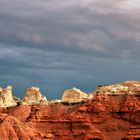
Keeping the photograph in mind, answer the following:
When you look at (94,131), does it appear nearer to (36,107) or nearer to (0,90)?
(36,107)

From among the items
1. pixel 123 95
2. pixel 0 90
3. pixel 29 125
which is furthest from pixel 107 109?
pixel 0 90

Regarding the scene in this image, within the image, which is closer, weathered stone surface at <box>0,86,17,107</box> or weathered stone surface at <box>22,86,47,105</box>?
weathered stone surface at <box>22,86,47,105</box>

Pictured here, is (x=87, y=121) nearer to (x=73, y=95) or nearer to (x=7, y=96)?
(x=73, y=95)

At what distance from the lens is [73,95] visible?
17550 cm

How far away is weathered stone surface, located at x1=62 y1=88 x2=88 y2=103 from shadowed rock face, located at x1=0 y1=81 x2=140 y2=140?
8608 millimetres

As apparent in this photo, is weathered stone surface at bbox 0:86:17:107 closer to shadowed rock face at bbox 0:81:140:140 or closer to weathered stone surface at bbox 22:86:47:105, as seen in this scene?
weathered stone surface at bbox 22:86:47:105

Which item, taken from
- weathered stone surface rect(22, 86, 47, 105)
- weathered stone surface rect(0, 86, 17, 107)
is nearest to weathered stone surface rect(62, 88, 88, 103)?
weathered stone surface rect(22, 86, 47, 105)

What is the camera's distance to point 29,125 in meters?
155

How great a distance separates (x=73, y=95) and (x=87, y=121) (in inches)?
894

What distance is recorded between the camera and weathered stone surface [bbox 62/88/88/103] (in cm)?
17090

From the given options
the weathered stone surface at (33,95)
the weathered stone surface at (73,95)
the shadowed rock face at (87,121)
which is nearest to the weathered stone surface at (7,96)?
the weathered stone surface at (33,95)

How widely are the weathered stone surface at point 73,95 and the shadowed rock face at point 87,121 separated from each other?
8608 mm

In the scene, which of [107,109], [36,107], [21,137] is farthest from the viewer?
[36,107]

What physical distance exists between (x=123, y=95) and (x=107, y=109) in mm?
4438
